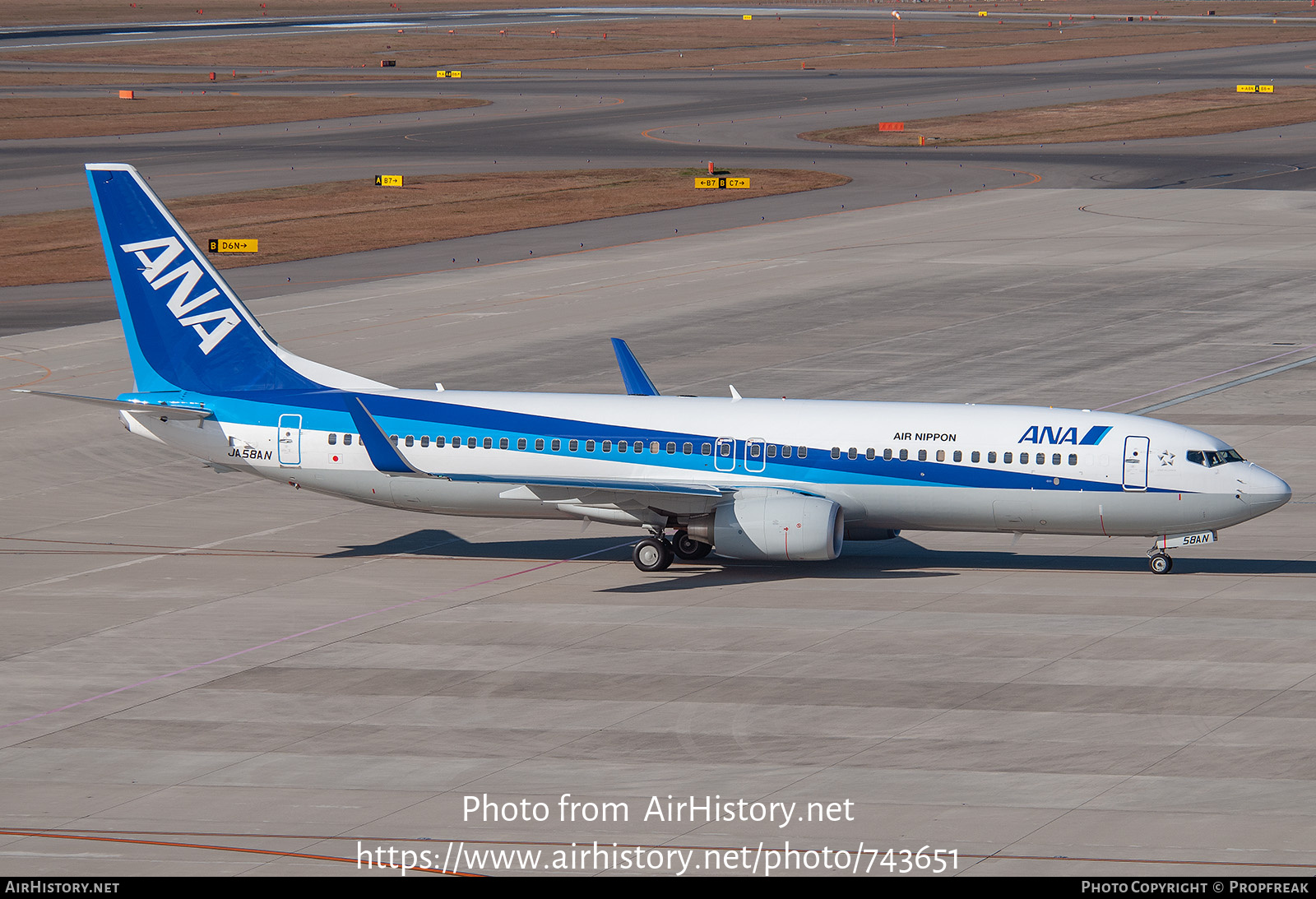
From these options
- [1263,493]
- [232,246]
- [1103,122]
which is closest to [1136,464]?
[1263,493]

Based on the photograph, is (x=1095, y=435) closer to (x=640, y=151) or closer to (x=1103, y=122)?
(x=640, y=151)

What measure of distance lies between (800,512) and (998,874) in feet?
57.7

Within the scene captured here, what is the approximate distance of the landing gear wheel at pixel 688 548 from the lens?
4484 centimetres

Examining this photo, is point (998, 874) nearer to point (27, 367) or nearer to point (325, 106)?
point (27, 367)

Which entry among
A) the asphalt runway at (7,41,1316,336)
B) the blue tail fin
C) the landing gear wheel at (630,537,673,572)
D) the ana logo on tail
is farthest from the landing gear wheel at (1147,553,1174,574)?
the asphalt runway at (7,41,1316,336)

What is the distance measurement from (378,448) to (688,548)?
326 inches

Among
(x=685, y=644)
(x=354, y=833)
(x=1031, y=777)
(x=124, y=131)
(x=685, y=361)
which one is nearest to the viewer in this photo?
(x=354, y=833)

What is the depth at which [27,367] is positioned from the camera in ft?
228

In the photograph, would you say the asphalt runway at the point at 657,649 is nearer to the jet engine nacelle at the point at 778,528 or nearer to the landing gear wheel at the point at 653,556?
the landing gear wheel at the point at 653,556

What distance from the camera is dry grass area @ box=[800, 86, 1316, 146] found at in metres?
136

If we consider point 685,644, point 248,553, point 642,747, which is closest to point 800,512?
point 685,644

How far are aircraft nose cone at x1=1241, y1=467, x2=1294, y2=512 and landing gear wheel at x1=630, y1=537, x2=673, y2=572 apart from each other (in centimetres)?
1400

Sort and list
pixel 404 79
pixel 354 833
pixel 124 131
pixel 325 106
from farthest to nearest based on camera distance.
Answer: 1. pixel 404 79
2. pixel 325 106
3. pixel 124 131
4. pixel 354 833

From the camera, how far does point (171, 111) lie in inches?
6161
